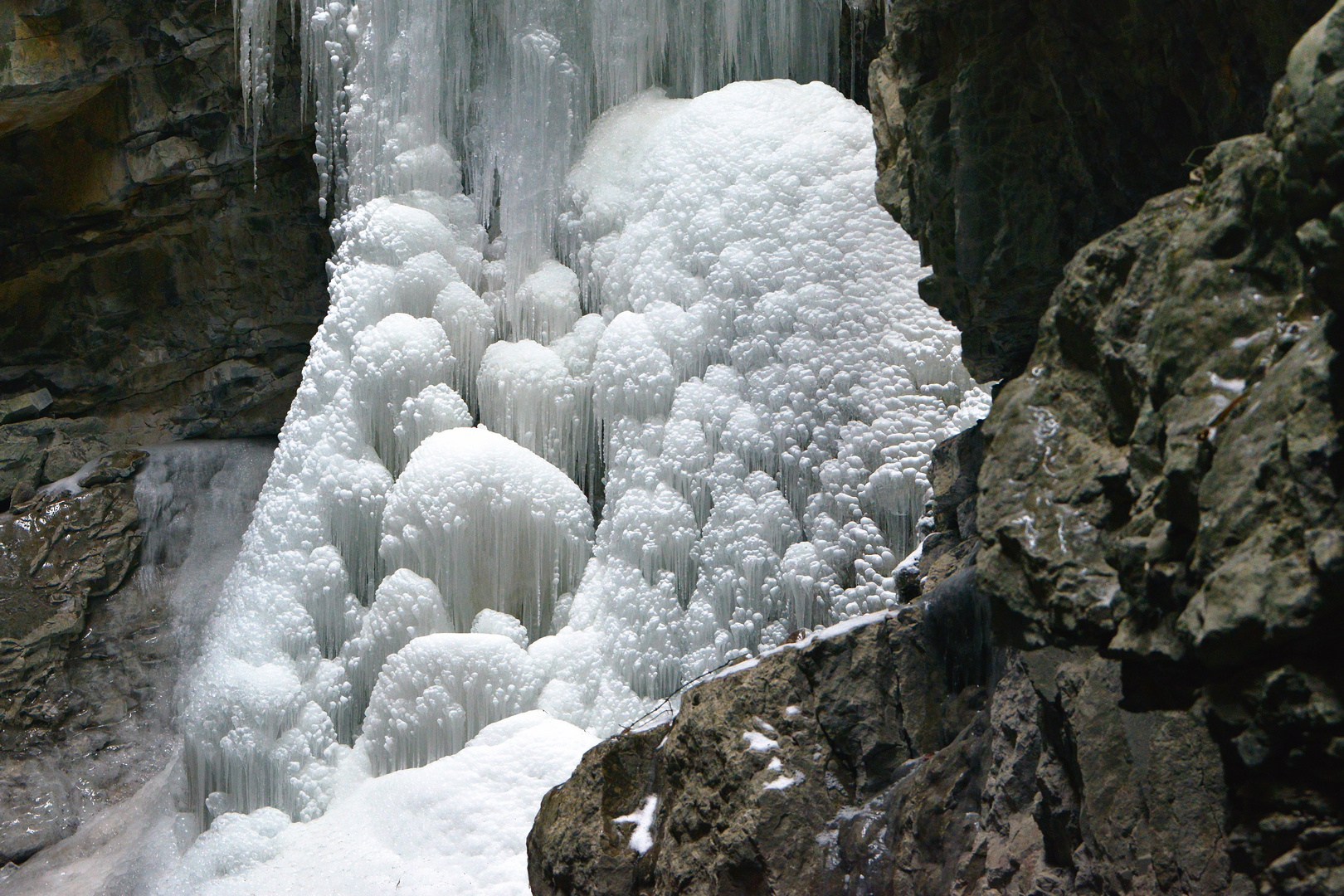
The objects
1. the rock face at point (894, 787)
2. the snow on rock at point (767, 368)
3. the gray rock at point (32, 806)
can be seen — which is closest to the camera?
the rock face at point (894, 787)

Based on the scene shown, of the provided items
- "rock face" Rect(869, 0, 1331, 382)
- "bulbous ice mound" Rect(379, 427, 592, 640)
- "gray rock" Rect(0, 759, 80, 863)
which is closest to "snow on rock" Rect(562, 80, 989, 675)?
"bulbous ice mound" Rect(379, 427, 592, 640)

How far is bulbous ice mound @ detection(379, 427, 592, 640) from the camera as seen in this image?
5234mm

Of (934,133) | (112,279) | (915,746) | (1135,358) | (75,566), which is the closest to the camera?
(1135,358)

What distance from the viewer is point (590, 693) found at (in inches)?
193

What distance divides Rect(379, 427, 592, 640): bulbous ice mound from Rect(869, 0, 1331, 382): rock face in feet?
7.35

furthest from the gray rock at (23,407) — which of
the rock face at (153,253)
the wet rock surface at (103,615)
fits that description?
the wet rock surface at (103,615)

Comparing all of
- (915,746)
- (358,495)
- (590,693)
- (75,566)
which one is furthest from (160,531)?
(915,746)

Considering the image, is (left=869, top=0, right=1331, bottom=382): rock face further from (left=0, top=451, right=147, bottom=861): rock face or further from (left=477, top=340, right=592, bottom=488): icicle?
(left=0, top=451, right=147, bottom=861): rock face

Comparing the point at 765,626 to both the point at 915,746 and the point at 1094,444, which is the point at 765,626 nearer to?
the point at 915,746

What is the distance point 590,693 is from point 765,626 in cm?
78

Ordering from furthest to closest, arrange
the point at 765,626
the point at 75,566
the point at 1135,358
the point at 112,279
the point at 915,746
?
1. the point at 112,279
2. the point at 75,566
3. the point at 765,626
4. the point at 915,746
5. the point at 1135,358

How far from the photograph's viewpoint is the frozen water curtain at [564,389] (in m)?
4.80

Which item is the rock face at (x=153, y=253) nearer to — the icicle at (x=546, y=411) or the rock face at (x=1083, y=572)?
the icicle at (x=546, y=411)

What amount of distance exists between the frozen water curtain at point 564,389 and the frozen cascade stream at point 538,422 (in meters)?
0.01
